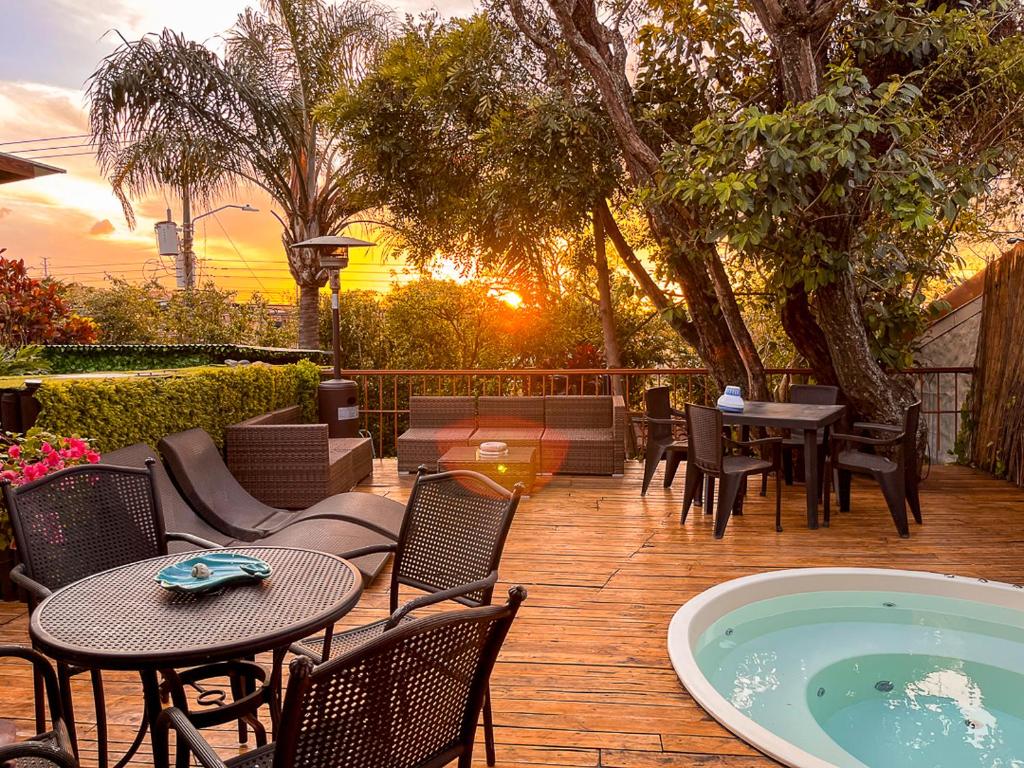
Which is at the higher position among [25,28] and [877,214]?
[25,28]

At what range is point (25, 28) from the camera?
996cm

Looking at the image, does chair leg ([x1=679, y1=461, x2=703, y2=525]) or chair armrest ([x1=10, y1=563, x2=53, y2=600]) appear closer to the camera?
chair armrest ([x1=10, y1=563, x2=53, y2=600])

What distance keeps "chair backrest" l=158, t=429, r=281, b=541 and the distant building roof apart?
1.62 metres

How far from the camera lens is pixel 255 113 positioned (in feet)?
35.9

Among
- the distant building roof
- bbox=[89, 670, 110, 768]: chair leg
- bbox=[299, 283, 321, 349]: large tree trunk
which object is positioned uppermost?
the distant building roof

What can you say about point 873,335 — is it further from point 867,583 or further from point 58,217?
point 58,217

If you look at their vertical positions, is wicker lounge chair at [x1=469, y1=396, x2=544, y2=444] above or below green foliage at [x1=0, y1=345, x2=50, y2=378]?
below

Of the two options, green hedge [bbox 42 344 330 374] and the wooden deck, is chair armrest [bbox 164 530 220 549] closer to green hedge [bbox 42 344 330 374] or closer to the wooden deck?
the wooden deck

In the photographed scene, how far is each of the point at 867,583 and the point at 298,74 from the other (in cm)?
1053

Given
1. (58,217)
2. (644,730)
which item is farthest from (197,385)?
(58,217)

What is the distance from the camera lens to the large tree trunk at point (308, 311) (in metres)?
12.2

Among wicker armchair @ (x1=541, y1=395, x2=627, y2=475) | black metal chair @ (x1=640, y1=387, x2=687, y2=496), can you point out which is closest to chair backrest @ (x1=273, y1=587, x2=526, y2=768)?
black metal chair @ (x1=640, y1=387, x2=687, y2=496)

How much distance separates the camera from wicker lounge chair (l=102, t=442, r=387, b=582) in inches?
154

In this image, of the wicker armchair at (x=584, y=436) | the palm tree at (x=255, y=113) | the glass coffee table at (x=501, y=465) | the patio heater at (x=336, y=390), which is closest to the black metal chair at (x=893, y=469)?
the wicker armchair at (x=584, y=436)
